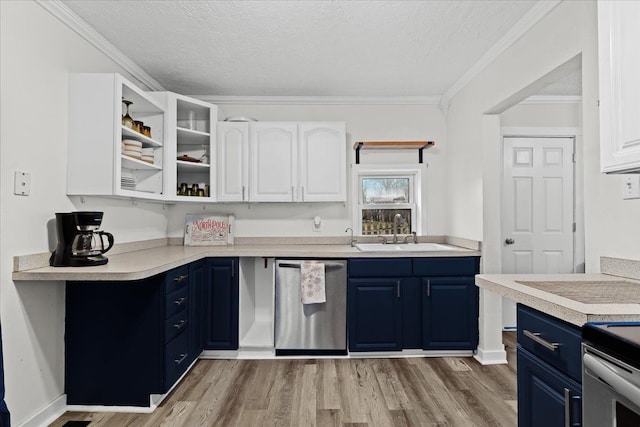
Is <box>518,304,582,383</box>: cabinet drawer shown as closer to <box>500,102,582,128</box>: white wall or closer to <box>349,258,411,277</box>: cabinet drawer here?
<box>349,258,411,277</box>: cabinet drawer

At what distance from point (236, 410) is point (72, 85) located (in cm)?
229

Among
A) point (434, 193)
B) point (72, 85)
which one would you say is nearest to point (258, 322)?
point (434, 193)

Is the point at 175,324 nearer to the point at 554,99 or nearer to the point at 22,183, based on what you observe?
the point at 22,183

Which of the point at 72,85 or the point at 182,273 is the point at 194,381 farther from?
the point at 72,85

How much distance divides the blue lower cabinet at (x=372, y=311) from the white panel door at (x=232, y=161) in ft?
4.46

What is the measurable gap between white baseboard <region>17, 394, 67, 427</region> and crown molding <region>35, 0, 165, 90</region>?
2.29m

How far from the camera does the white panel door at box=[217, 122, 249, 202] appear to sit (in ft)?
11.4

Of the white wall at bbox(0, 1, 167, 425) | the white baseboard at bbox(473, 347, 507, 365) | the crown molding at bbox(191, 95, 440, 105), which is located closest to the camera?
the white wall at bbox(0, 1, 167, 425)

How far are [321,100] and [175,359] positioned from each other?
269 centimetres

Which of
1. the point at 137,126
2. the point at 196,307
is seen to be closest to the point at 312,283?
the point at 196,307

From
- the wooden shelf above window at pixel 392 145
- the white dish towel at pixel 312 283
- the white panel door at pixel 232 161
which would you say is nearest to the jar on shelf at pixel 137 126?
the white panel door at pixel 232 161

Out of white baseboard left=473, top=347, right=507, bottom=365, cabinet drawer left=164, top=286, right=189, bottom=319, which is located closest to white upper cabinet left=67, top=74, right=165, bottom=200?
cabinet drawer left=164, top=286, right=189, bottom=319

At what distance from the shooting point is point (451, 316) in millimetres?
3119

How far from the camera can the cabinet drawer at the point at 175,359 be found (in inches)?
91.5
